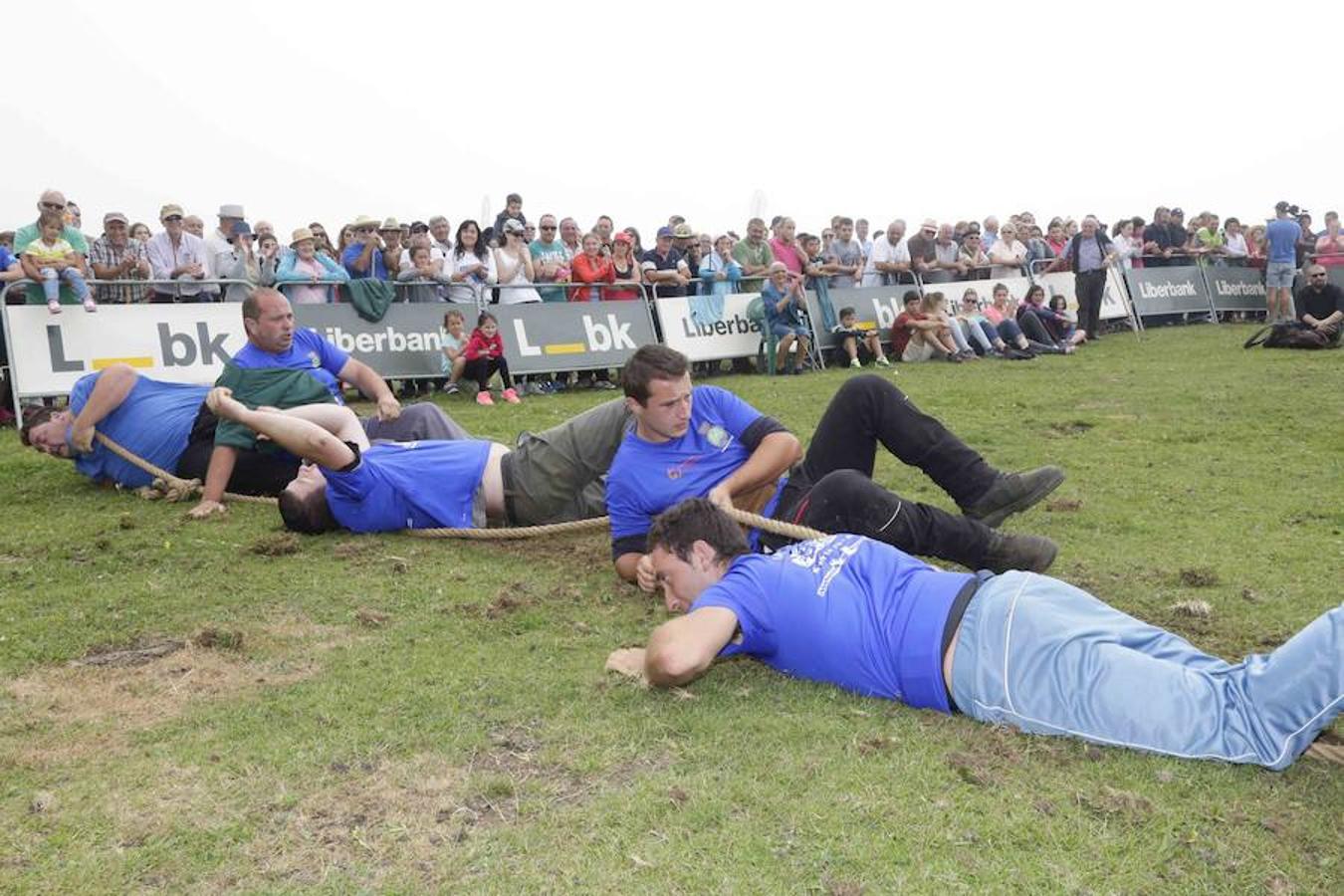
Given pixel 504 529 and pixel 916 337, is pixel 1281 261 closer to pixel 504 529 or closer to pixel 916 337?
pixel 916 337

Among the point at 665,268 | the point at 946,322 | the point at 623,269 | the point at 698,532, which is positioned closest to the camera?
the point at 698,532

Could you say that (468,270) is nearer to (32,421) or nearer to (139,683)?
(32,421)

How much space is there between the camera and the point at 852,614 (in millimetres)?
3512

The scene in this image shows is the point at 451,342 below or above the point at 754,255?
below

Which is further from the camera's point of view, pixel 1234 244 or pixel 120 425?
pixel 1234 244

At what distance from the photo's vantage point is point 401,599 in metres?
5.03

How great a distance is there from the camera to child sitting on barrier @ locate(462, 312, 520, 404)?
1196 centimetres

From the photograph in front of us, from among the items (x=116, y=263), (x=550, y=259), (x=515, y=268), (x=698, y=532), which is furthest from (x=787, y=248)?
(x=698, y=532)

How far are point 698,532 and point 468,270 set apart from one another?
9674 millimetres

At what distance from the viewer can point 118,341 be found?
10.4 m

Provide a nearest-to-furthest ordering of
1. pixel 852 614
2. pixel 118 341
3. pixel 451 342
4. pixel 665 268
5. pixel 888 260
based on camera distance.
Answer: pixel 852 614
pixel 118 341
pixel 451 342
pixel 665 268
pixel 888 260

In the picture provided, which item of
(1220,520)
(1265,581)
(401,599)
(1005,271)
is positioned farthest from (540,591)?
(1005,271)

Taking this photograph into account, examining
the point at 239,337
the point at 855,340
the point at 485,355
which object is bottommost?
the point at 855,340

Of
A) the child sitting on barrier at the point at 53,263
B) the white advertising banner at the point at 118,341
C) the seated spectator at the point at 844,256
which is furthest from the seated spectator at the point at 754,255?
the child sitting on barrier at the point at 53,263
